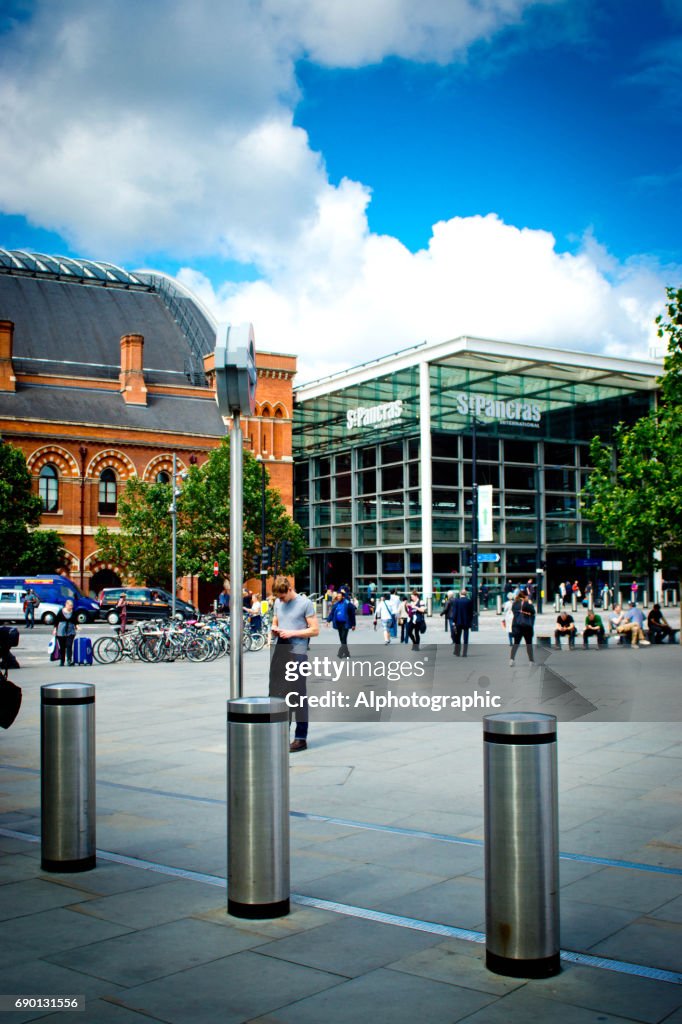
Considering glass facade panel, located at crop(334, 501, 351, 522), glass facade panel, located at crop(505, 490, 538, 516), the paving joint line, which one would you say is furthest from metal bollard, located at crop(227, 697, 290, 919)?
glass facade panel, located at crop(334, 501, 351, 522)

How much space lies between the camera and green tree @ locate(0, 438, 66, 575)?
51.1 m

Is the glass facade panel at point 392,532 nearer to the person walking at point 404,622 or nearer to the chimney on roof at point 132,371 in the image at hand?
the chimney on roof at point 132,371

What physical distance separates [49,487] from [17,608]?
1432 centimetres

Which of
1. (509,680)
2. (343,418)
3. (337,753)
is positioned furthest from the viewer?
(343,418)

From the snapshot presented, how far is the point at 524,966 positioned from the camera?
13.0 feet

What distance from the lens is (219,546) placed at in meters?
54.6

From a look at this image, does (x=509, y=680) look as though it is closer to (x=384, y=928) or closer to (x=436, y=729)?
(x=436, y=729)

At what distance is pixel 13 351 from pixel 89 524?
54.4 ft

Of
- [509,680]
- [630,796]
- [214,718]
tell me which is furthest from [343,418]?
[630,796]

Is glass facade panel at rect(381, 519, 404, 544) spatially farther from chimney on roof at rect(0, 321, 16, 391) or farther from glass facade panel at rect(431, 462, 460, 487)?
chimney on roof at rect(0, 321, 16, 391)

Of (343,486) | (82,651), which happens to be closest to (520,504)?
(343,486)

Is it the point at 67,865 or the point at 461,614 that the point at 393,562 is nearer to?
the point at 461,614
